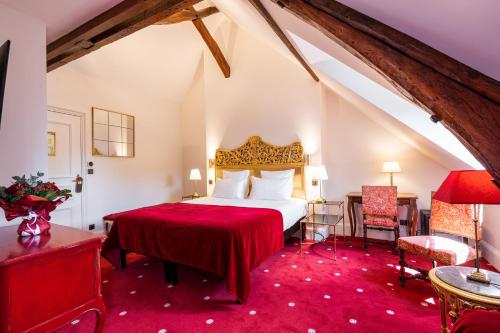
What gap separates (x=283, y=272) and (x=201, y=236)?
1.07m

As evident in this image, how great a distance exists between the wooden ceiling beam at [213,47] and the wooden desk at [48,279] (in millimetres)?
4018

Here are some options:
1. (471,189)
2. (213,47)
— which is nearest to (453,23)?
(471,189)

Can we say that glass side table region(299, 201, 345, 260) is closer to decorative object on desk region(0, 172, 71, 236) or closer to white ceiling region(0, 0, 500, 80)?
white ceiling region(0, 0, 500, 80)

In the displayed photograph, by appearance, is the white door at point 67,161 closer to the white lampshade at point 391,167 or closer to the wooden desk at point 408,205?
the wooden desk at point 408,205

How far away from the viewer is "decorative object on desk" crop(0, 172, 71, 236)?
1.23 metres

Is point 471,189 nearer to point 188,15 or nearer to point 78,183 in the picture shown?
point 188,15

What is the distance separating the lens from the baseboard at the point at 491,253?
2525mm

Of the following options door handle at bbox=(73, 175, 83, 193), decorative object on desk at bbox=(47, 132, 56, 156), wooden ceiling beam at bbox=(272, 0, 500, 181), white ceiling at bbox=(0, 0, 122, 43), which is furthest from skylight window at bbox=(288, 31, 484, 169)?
door handle at bbox=(73, 175, 83, 193)

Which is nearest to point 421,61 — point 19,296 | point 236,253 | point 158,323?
point 236,253

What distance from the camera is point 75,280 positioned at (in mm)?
1218

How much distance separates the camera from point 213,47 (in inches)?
176

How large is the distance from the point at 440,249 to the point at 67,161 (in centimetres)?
469

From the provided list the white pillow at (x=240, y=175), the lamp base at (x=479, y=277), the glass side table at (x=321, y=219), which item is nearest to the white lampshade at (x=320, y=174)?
the glass side table at (x=321, y=219)

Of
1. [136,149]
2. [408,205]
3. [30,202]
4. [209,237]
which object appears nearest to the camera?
[30,202]
